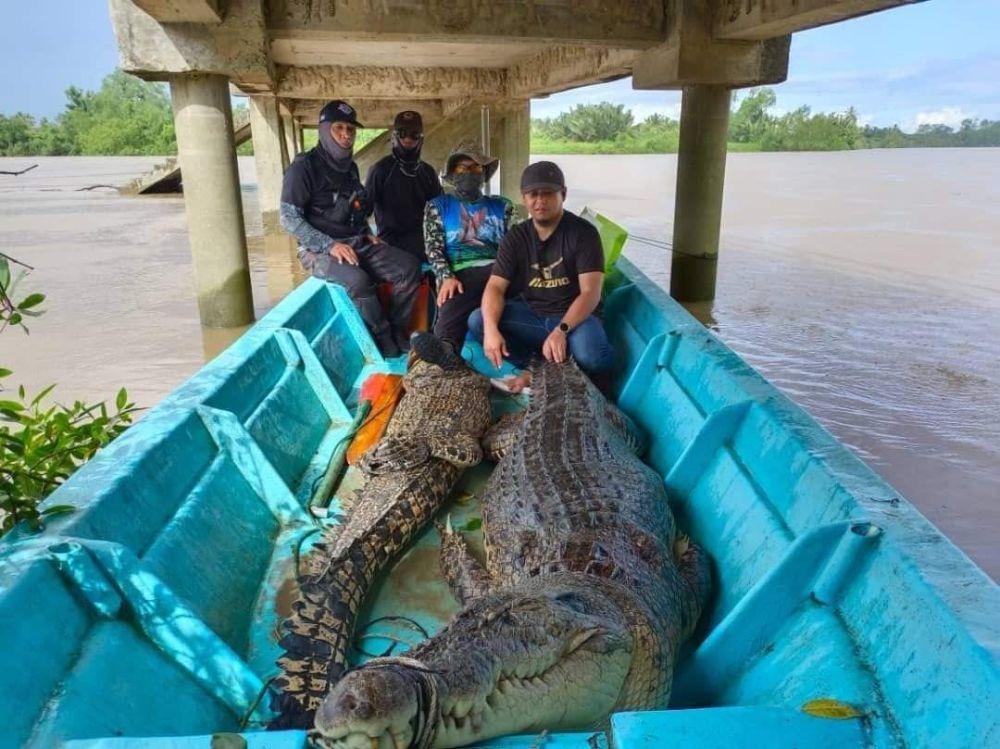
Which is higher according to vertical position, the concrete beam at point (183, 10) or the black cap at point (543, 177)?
the concrete beam at point (183, 10)

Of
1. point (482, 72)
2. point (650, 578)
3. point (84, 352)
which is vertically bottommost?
point (84, 352)

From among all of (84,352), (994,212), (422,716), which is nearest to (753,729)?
(422,716)

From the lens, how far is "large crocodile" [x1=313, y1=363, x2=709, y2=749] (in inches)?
42.7

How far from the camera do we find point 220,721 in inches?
64.9

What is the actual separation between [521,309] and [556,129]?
53.8 m

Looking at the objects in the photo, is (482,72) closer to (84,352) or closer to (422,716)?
(84,352)

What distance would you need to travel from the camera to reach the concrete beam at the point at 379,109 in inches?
514

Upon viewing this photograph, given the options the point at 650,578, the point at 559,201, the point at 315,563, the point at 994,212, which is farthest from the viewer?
the point at 994,212

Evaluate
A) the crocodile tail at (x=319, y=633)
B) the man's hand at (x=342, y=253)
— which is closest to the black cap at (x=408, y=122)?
the man's hand at (x=342, y=253)

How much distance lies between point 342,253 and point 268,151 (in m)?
9.16

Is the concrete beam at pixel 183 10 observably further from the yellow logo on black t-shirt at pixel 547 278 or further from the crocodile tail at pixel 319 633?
the crocodile tail at pixel 319 633

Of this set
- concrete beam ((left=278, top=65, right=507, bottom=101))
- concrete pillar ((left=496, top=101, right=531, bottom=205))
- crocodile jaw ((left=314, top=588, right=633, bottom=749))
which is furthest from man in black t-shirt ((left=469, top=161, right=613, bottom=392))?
concrete pillar ((left=496, top=101, right=531, bottom=205))

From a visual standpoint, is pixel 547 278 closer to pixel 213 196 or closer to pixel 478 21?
pixel 478 21

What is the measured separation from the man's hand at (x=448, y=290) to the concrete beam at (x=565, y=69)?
417 centimetres
